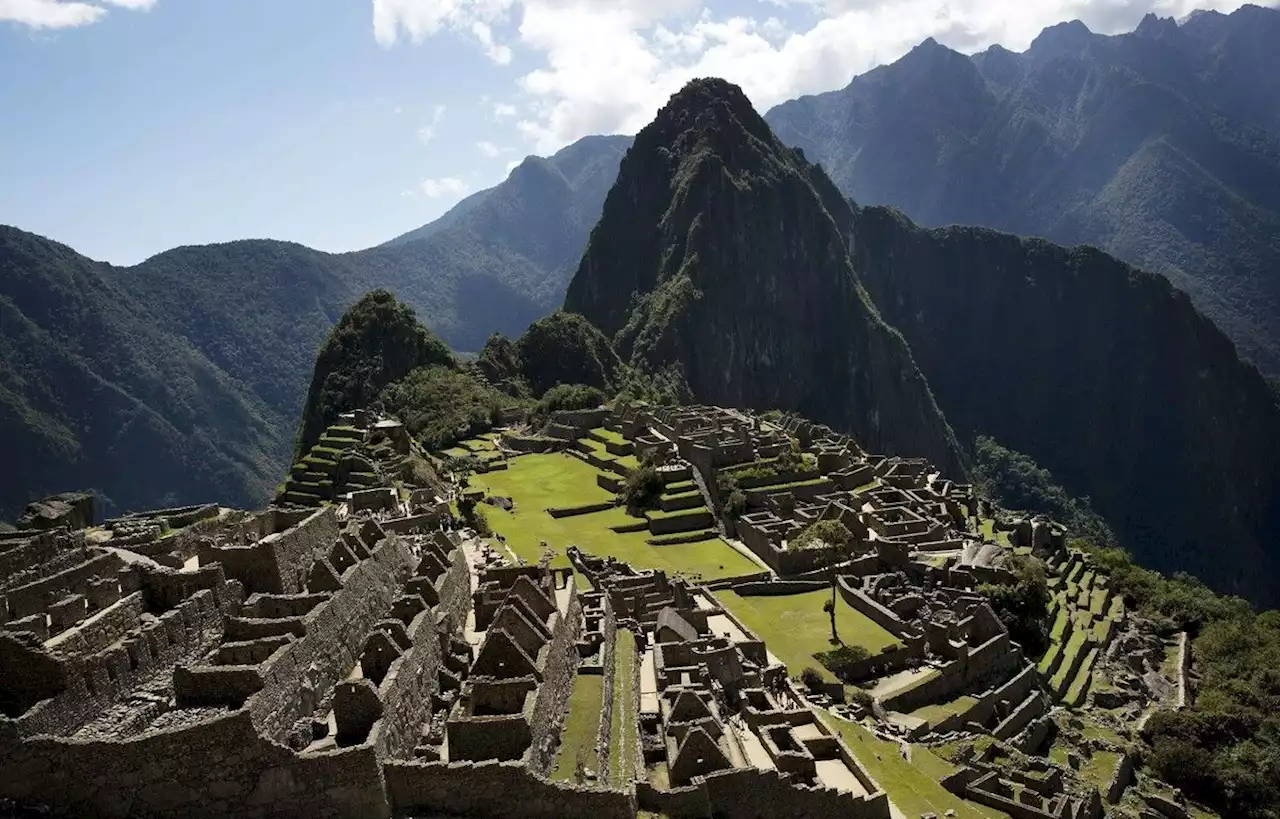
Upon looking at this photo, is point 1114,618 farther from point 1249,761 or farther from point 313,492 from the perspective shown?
point 313,492

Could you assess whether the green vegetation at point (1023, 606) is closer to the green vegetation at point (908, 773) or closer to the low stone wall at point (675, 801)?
the green vegetation at point (908, 773)

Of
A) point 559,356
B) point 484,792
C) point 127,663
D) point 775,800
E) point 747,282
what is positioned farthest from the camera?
point 747,282

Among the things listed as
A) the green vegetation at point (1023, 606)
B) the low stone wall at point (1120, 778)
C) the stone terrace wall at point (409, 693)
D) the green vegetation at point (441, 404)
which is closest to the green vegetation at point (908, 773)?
the low stone wall at point (1120, 778)

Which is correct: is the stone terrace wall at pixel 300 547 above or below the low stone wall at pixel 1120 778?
above

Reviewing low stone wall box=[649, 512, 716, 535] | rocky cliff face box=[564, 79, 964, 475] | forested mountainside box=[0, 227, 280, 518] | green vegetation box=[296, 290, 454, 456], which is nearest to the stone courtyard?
low stone wall box=[649, 512, 716, 535]

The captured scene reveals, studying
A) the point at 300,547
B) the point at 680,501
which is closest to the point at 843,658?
the point at 300,547

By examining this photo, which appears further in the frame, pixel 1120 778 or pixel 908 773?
pixel 1120 778

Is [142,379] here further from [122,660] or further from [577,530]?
[122,660]

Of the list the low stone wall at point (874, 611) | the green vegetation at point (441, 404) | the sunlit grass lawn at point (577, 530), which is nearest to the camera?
the low stone wall at point (874, 611)
